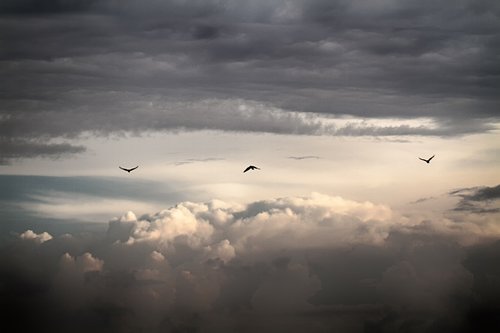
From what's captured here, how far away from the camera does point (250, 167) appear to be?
581ft

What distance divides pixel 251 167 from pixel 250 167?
0.60 metres

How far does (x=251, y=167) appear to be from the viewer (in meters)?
177
